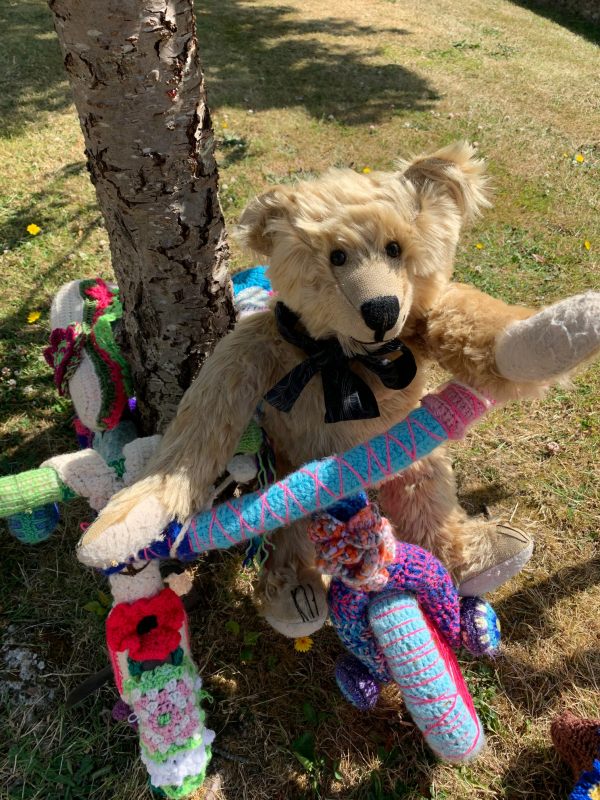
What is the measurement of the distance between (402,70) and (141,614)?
25.9 ft

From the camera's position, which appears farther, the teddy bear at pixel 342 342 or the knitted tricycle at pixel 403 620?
the knitted tricycle at pixel 403 620

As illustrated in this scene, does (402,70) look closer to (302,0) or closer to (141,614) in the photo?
(302,0)

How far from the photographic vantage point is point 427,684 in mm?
1757

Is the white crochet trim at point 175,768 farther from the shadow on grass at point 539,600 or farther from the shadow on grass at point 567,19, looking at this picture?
the shadow on grass at point 567,19

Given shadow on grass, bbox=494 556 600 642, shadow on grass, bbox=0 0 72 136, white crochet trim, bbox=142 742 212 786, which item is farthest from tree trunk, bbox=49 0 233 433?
shadow on grass, bbox=0 0 72 136

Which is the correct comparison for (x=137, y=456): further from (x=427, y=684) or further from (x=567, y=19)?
(x=567, y=19)

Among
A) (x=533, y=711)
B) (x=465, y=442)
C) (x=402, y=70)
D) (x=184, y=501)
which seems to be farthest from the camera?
(x=402, y=70)

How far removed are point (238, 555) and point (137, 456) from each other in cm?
99

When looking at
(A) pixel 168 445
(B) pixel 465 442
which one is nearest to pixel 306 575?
(A) pixel 168 445

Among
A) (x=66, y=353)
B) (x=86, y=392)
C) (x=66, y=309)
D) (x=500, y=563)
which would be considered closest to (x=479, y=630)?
(x=500, y=563)

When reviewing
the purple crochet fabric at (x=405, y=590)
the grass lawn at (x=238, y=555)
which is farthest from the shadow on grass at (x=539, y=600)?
the purple crochet fabric at (x=405, y=590)

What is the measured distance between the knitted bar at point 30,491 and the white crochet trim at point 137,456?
0.20 meters

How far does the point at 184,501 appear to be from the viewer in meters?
1.72

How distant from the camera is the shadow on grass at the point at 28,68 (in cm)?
599
